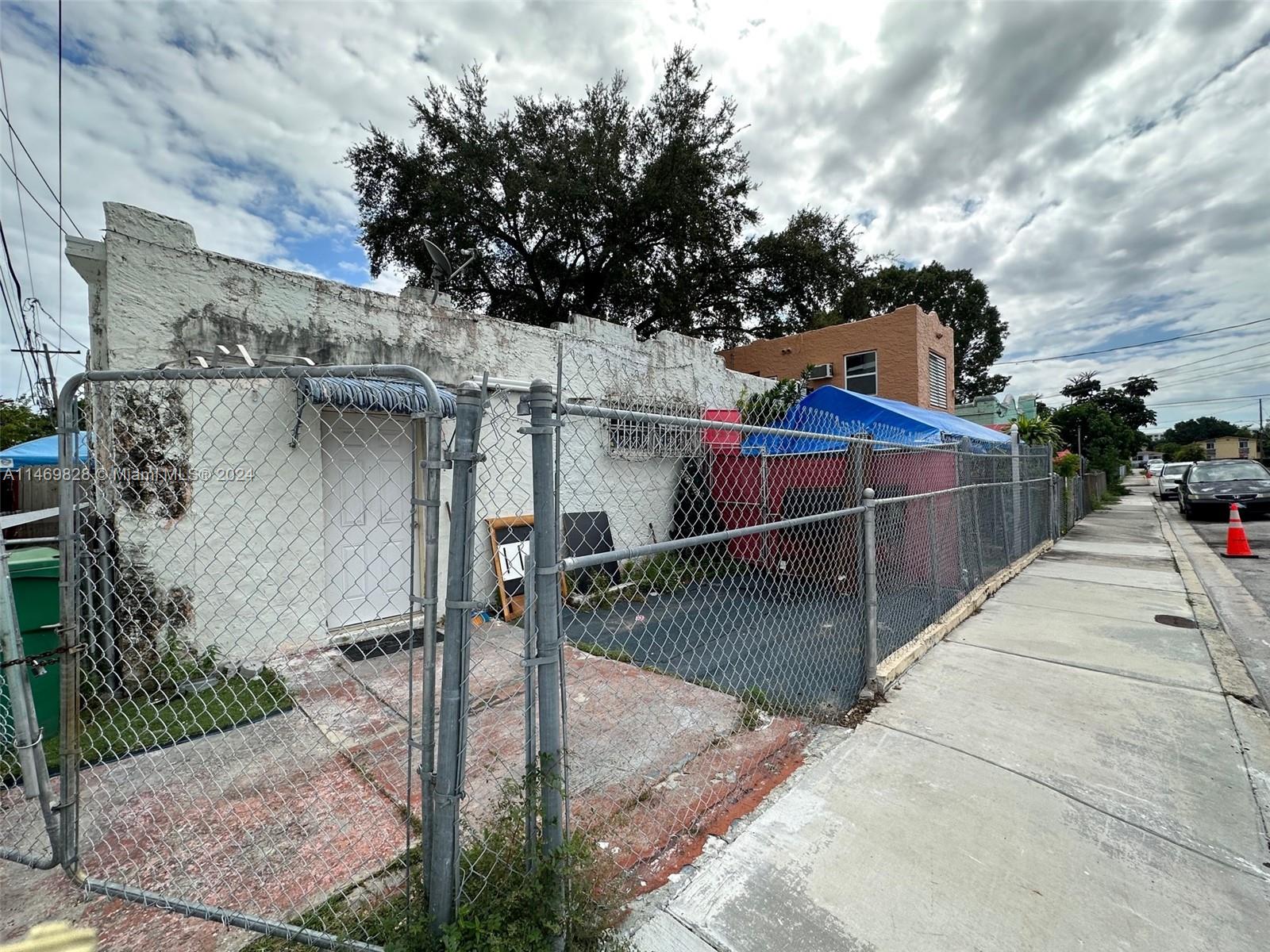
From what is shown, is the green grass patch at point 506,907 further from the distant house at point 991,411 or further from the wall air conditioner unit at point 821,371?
the distant house at point 991,411

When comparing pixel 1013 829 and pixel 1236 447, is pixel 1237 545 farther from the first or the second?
pixel 1236 447

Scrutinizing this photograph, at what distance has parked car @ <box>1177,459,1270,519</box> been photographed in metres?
12.5

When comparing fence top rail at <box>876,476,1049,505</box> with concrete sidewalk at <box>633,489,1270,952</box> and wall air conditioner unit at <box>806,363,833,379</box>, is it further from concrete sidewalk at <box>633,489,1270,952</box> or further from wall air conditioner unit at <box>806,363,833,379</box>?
wall air conditioner unit at <box>806,363,833,379</box>

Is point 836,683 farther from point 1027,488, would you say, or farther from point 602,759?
point 1027,488

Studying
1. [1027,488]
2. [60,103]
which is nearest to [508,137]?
[60,103]

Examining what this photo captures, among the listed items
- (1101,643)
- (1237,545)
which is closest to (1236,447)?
(1237,545)

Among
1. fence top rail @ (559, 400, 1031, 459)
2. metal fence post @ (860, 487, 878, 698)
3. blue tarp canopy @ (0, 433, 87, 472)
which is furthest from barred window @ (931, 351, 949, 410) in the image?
blue tarp canopy @ (0, 433, 87, 472)

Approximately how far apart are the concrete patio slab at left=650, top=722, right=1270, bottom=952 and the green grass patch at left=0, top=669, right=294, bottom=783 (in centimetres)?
303

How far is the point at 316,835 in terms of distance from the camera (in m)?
2.38

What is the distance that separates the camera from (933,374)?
12906 millimetres

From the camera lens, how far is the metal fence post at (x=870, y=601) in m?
3.50

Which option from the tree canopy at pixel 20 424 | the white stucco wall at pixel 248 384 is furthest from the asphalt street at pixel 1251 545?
the tree canopy at pixel 20 424

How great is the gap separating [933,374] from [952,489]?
9421 mm

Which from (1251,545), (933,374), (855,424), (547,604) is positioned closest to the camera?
(547,604)
